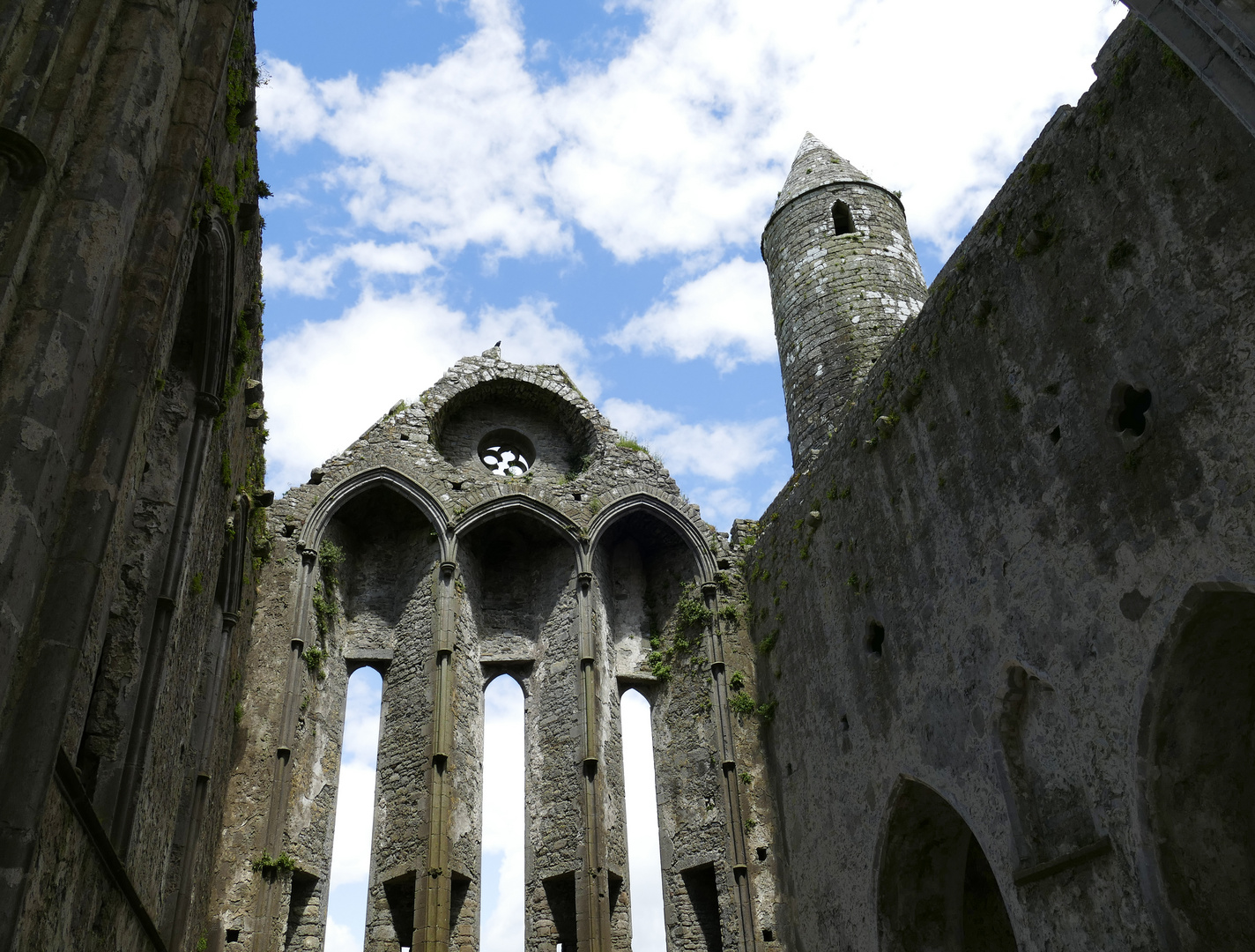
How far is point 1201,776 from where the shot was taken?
584 cm

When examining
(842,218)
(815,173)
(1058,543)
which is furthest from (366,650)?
(815,173)

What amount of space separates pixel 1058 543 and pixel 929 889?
3.64 metres

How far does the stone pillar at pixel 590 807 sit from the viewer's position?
1045 cm

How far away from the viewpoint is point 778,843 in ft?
36.1

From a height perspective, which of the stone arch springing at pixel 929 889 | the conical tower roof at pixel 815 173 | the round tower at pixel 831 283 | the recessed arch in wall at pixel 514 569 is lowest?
the stone arch springing at pixel 929 889

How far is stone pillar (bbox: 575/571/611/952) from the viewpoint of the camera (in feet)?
34.3

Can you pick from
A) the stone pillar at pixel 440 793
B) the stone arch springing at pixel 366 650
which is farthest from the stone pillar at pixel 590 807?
the stone arch springing at pixel 366 650

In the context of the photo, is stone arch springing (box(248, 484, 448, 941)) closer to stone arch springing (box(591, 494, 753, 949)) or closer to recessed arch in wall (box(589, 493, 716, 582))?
recessed arch in wall (box(589, 493, 716, 582))

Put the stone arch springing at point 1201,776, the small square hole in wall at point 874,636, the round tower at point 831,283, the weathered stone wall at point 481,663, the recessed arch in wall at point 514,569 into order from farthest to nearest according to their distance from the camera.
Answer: the recessed arch in wall at point 514,569 < the round tower at point 831,283 < the weathered stone wall at point 481,663 < the small square hole in wall at point 874,636 < the stone arch springing at point 1201,776

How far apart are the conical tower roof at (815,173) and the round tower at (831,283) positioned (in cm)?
2

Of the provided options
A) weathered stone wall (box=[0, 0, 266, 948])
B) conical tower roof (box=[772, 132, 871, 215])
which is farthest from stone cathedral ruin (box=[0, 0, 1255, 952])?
conical tower roof (box=[772, 132, 871, 215])

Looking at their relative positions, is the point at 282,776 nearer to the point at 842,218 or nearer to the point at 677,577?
the point at 677,577

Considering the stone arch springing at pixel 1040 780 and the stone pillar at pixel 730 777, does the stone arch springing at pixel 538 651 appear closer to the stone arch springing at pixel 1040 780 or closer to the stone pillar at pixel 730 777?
the stone pillar at pixel 730 777

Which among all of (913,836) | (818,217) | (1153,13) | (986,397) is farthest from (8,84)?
(818,217)
